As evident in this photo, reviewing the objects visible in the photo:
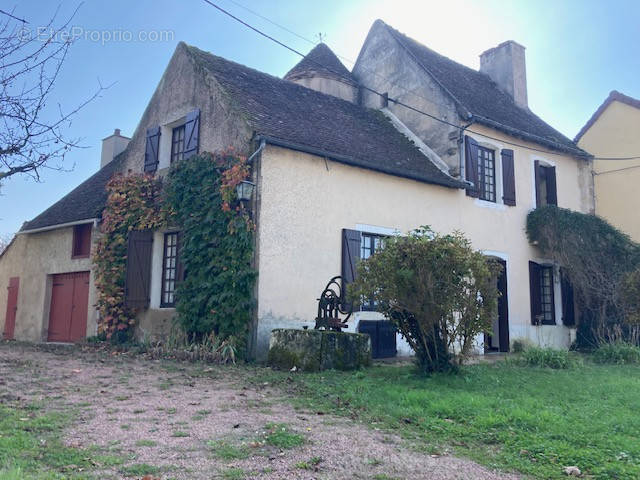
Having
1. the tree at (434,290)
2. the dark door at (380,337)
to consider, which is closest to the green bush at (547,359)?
the tree at (434,290)

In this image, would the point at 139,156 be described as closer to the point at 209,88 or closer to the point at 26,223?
the point at 209,88

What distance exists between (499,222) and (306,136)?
6282 millimetres

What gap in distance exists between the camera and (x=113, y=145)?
62.3 feet

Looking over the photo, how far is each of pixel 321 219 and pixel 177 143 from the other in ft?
15.1

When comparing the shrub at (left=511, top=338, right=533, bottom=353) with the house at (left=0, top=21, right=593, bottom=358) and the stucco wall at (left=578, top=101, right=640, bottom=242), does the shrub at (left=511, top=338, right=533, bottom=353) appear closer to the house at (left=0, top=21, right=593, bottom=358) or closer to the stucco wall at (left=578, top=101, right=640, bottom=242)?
the house at (left=0, top=21, right=593, bottom=358)

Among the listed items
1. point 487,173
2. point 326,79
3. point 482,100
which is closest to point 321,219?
point 487,173

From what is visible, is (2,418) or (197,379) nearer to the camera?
(2,418)

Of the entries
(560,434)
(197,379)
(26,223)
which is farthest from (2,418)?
(26,223)

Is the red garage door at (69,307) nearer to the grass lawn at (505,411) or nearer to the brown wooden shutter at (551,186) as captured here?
the grass lawn at (505,411)

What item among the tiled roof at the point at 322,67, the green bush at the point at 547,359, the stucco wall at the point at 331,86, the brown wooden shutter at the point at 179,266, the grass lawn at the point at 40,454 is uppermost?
the tiled roof at the point at 322,67

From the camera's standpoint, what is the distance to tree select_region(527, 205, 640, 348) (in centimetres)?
1416

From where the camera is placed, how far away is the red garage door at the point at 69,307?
571 inches

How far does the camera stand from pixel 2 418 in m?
4.87

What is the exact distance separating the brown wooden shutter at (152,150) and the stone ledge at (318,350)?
6.50m
